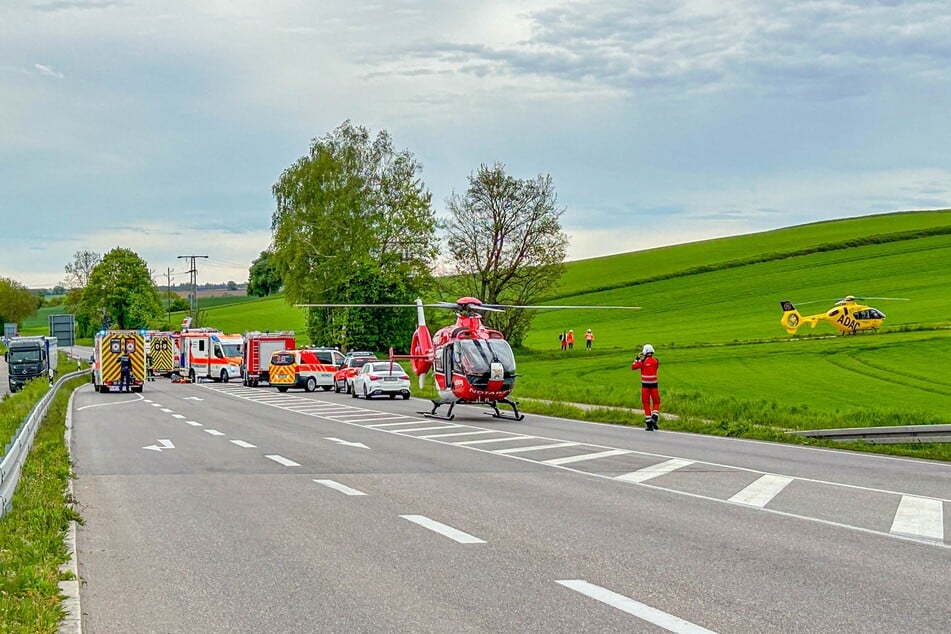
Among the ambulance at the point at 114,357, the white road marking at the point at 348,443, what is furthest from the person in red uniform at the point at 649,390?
the ambulance at the point at 114,357

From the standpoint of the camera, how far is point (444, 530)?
10.1m

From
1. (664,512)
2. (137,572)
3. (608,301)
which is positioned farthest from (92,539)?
(608,301)

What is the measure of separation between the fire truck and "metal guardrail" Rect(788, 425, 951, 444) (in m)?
39.1

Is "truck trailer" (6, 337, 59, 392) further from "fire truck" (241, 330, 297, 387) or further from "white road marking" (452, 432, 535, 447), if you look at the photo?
"white road marking" (452, 432, 535, 447)

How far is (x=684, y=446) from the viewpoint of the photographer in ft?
65.2

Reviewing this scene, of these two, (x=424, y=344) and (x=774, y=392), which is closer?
(x=424, y=344)

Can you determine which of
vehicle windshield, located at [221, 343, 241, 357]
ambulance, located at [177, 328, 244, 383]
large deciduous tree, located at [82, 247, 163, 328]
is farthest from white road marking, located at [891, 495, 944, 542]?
large deciduous tree, located at [82, 247, 163, 328]

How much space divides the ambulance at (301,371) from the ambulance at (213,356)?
52.2 ft

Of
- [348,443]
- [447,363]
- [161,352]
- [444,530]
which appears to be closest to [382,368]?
[447,363]

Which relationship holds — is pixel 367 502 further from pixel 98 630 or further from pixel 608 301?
pixel 608 301

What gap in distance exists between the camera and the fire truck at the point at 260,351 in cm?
5628

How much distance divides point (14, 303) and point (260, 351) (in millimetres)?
130109

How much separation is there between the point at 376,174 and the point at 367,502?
64362mm

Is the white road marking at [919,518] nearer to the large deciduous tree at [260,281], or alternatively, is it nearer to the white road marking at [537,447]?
the white road marking at [537,447]
